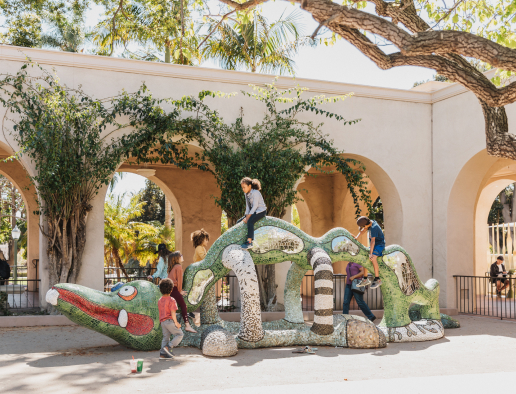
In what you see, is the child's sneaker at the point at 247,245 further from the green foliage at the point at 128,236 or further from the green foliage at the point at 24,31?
the green foliage at the point at 24,31

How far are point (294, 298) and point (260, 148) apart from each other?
13.5ft

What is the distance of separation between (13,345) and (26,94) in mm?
5175

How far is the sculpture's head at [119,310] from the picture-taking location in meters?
7.28

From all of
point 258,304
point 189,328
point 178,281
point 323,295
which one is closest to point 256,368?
point 258,304

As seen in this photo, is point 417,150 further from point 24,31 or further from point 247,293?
point 24,31

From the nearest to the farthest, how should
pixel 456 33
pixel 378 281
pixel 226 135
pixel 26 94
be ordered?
pixel 456 33 < pixel 378 281 < pixel 26 94 < pixel 226 135

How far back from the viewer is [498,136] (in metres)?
6.65

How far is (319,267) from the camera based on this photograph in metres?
8.20

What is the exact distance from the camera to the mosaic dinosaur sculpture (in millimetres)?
7559

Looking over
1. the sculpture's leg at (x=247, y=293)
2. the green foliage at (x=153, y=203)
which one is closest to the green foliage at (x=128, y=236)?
the green foliage at (x=153, y=203)

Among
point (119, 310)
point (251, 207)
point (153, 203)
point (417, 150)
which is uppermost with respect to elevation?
point (417, 150)

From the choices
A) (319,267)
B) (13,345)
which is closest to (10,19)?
(13,345)

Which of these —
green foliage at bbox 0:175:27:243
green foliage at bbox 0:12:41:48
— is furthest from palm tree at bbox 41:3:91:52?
green foliage at bbox 0:175:27:243

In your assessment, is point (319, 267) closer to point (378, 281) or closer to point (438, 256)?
point (378, 281)
